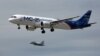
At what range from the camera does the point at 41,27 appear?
197250 mm

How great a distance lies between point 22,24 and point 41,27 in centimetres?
746

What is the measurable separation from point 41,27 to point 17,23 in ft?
28.9

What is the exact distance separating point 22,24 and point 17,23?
231cm

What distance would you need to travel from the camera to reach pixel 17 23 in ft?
651

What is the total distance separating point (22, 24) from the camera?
199875mm
